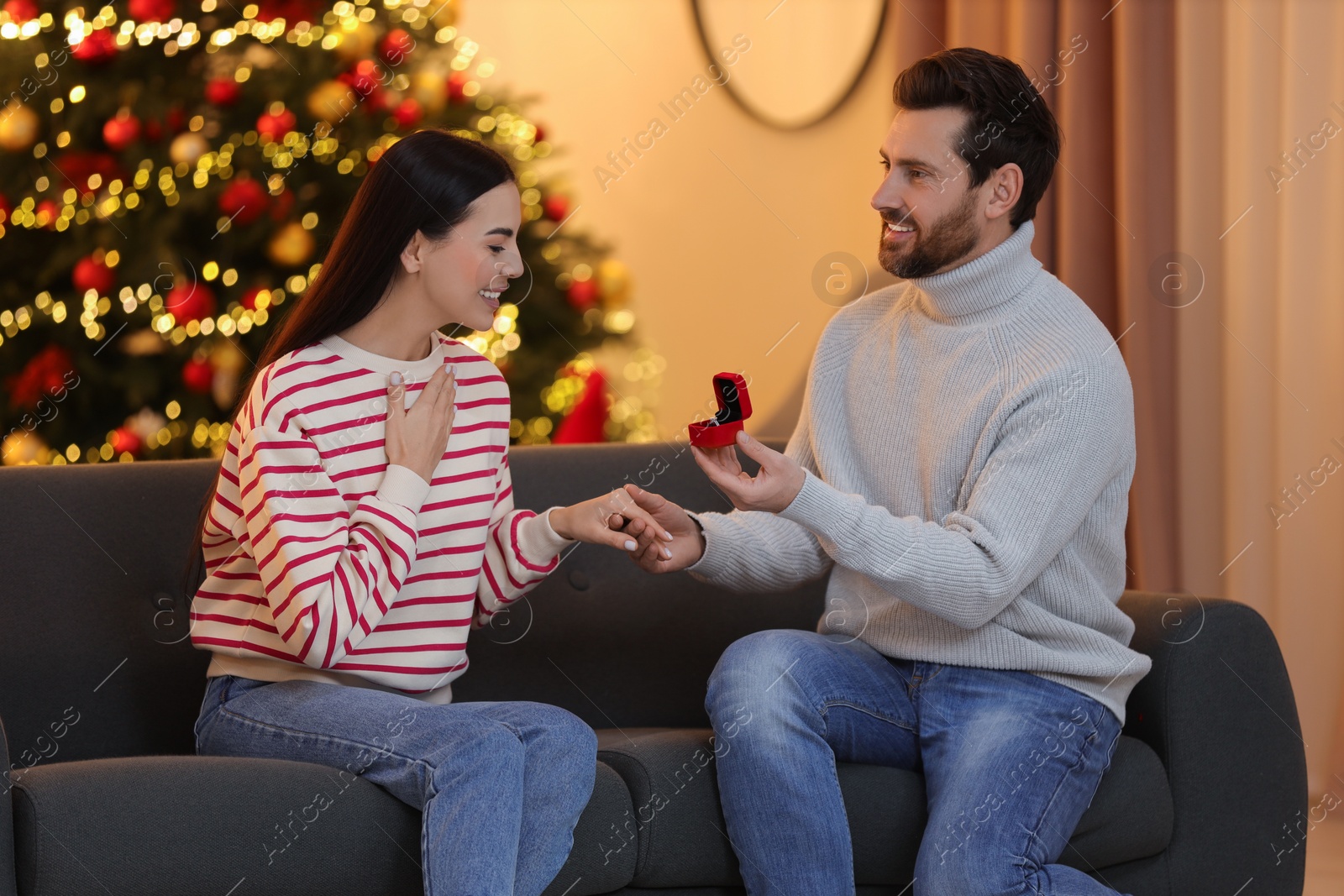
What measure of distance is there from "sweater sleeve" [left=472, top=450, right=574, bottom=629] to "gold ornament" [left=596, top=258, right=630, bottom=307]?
1.47 m

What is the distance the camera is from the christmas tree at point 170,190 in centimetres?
279

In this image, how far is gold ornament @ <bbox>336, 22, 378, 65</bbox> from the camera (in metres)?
2.80

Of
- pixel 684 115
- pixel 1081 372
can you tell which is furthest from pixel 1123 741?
pixel 684 115

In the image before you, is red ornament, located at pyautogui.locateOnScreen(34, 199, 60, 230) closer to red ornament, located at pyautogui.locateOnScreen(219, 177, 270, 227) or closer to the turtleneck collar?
red ornament, located at pyautogui.locateOnScreen(219, 177, 270, 227)

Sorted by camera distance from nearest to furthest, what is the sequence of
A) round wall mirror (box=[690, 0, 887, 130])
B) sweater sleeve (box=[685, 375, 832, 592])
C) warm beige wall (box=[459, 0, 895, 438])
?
sweater sleeve (box=[685, 375, 832, 592])
round wall mirror (box=[690, 0, 887, 130])
warm beige wall (box=[459, 0, 895, 438])

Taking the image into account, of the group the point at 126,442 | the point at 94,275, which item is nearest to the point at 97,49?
the point at 94,275

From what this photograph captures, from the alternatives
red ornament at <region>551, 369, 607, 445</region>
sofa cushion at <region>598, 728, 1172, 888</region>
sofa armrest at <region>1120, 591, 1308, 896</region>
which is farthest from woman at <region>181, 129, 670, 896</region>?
red ornament at <region>551, 369, 607, 445</region>

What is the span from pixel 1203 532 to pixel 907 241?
134 cm

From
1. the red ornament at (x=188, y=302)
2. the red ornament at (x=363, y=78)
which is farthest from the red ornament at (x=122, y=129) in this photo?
the red ornament at (x=363, y=78)

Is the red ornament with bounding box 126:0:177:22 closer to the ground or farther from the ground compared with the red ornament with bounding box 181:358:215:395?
farther from the ground

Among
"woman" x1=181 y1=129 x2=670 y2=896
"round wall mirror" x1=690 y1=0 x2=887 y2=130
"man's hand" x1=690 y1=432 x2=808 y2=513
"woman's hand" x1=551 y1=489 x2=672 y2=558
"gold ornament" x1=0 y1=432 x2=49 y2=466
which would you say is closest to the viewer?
"woman" x1=181 y1=129 x2=670 y2=896

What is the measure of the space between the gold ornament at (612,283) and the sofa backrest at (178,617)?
1.12 meters

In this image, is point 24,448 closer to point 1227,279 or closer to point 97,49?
point 97,49

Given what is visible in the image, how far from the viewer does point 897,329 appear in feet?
5.78
